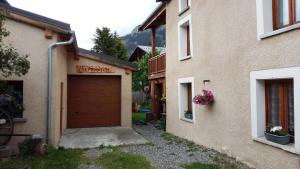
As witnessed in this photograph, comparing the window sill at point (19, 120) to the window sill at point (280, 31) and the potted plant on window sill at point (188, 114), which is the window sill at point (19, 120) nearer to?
the potted plant on window sill at point (188, 114)

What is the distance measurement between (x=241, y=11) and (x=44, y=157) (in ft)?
21.8

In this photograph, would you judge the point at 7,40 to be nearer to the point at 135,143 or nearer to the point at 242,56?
the point at 135,143

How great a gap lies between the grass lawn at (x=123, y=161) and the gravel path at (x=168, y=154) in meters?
0.28

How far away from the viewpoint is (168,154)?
27.7 ft

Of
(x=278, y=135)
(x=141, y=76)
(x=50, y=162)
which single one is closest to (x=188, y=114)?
(x=278, y=135)

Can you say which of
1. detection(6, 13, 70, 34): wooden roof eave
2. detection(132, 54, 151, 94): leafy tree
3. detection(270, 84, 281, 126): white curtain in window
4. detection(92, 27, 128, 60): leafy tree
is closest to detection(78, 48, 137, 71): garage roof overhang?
detection(6, 13, 70, 34): wooden roof eave

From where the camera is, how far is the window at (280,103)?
19.9ft

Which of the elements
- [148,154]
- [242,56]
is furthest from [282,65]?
[148,154]

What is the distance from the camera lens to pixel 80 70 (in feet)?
45.0

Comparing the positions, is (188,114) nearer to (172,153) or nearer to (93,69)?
(172,153)

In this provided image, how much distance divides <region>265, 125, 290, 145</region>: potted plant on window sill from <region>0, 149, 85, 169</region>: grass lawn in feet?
15.6

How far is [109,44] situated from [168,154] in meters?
34.1

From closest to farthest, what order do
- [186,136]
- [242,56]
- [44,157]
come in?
[242,56] → [44,157] → [186,136]

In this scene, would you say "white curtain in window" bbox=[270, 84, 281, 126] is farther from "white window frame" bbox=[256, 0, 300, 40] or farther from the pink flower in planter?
the pink flower in planter
